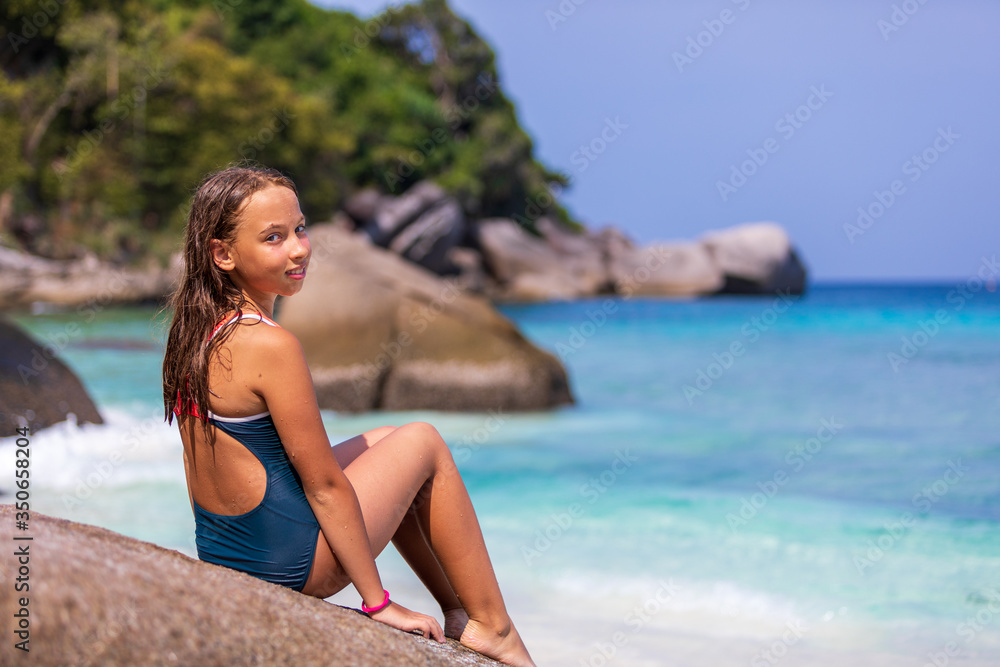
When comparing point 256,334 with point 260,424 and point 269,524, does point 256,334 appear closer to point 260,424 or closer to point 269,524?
point 260,424

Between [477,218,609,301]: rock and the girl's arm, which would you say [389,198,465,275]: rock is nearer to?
[477,218,609,301]: rock

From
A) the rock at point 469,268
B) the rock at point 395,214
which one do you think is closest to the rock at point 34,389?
the rock at point 395,214

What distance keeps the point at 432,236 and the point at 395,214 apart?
64.3 inches

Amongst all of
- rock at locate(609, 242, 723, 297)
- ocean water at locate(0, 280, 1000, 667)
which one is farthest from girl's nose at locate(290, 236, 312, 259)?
rock at locate(609, 242, 723, 297)

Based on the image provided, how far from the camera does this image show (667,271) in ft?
142

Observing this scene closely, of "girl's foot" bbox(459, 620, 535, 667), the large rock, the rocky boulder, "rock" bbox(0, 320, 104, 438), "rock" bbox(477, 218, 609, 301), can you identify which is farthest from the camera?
"rock" bbox(477, 218, 609, 301)

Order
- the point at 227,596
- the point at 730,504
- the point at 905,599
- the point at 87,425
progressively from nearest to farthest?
the point at 227,596
the point at 905,599
the point at 730,504
the point at 87,425

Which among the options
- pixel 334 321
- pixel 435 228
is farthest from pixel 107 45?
→ pixel 334 321

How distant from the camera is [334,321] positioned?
9586 mm

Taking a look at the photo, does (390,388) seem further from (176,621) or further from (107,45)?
(107,45)

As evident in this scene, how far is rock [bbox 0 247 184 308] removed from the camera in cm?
2330

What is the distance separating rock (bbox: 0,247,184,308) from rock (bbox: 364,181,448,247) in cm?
860

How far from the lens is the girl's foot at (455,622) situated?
8.34ft

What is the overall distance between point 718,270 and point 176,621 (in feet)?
133
